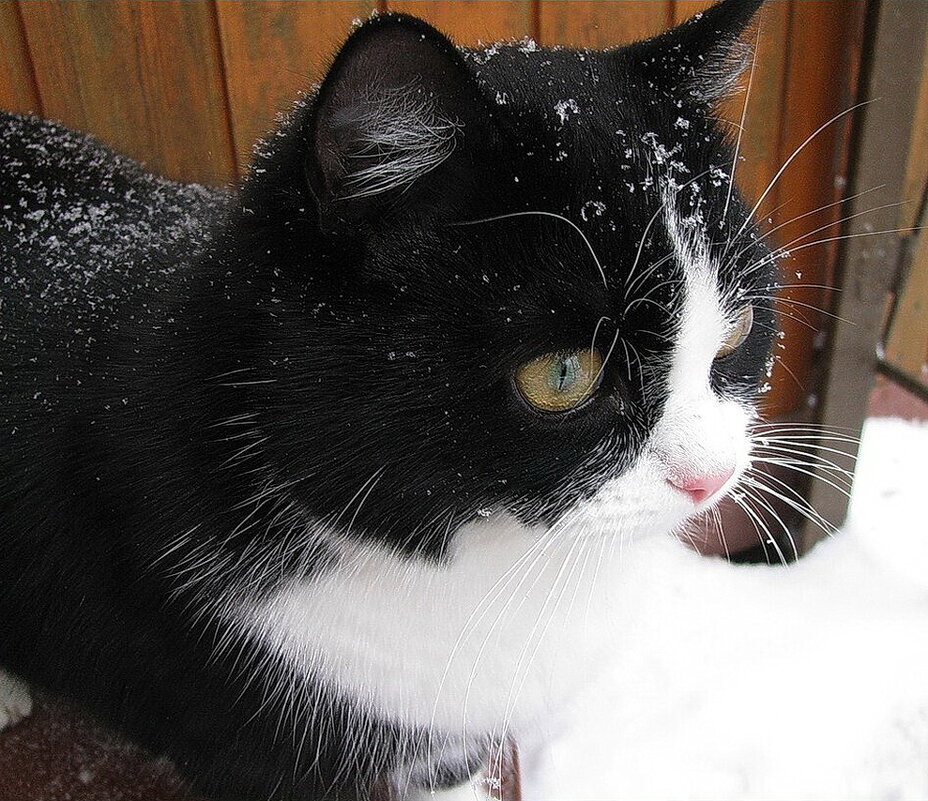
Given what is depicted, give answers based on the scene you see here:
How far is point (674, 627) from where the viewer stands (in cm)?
134

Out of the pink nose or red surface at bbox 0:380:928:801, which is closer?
the pink nose

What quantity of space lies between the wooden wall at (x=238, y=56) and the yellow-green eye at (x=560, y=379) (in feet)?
1.47

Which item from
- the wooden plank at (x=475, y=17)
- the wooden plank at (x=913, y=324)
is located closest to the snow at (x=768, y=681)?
the wooden plank at (x=913, y=324)

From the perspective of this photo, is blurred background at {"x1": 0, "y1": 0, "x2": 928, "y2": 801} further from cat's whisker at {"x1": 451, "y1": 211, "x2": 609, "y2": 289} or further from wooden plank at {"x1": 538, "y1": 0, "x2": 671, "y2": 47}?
cat's whisker at {"x1": 451, "y1": 211, "x2": 609, "y2": 289}

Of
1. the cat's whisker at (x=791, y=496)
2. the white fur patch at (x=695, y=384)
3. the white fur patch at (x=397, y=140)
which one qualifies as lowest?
the cat's whisker at (x=791, y=496)

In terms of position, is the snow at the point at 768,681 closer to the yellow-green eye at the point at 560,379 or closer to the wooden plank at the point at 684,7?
the yellow-green eye at the point at 560,379

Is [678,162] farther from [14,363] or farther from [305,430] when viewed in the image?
[14,363]

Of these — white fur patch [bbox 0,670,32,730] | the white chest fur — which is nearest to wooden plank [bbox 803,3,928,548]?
the white chest fur

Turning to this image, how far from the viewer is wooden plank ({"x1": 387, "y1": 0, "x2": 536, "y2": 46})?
1048mm

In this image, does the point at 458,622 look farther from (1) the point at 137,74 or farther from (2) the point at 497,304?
(1) the point at 137,74

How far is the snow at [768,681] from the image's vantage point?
→ 3.58ft

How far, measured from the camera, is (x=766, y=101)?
1187 millimetres

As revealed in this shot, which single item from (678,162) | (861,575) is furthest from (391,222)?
(861,575)

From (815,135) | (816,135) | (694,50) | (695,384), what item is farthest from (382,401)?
(816,135)
